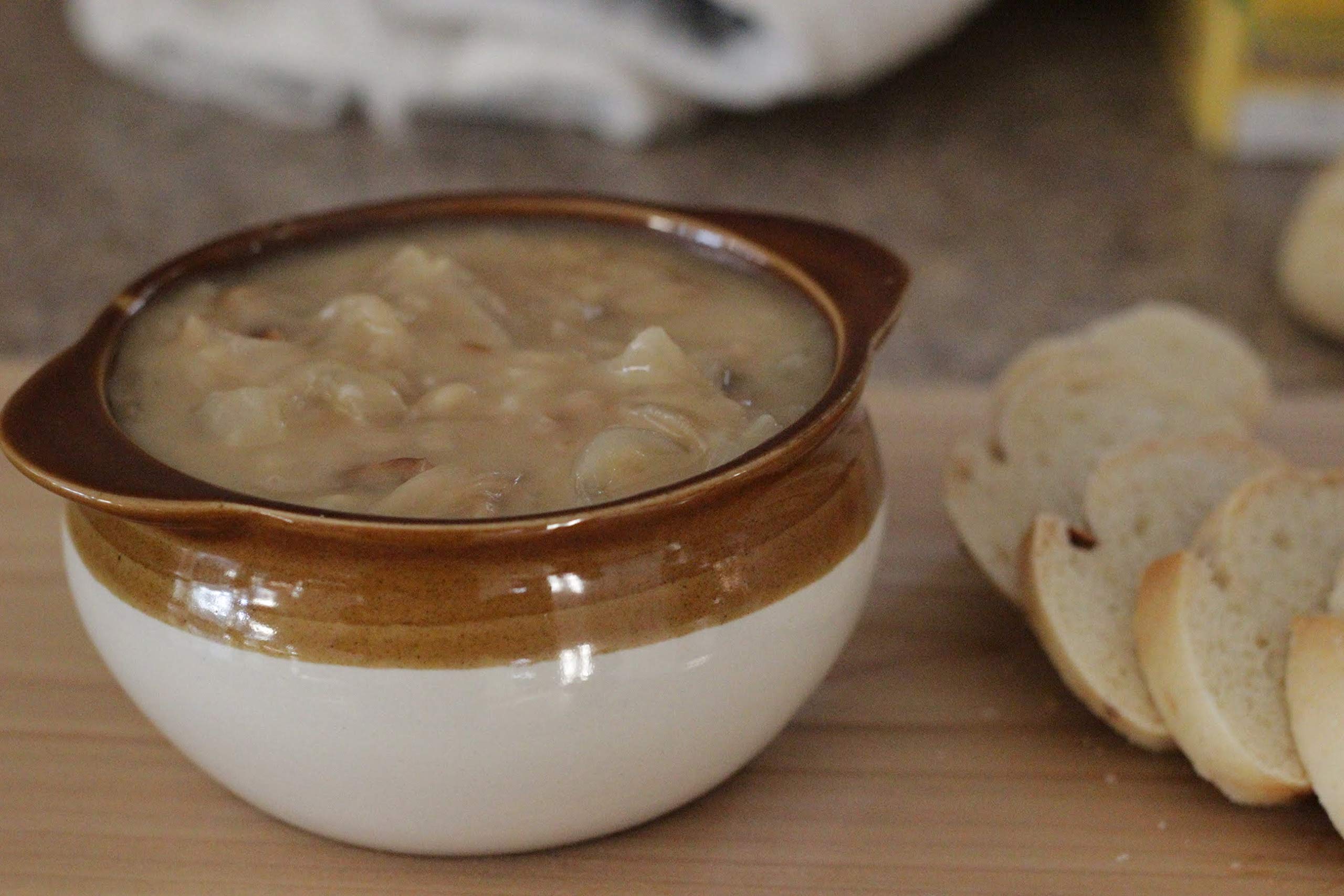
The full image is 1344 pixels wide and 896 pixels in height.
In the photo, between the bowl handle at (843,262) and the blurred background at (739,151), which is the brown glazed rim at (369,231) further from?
the blurred background at (739,151)

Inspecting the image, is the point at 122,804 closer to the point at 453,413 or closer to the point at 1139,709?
the point at 453,413

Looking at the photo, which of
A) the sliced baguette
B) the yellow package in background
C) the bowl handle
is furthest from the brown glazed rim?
the yellow package in background

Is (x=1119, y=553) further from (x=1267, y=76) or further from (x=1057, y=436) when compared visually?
(x=1267, y=76)

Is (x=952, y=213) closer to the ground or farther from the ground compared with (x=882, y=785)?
closer to the ground

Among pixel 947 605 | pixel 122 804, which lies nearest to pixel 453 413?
pixel 122 804

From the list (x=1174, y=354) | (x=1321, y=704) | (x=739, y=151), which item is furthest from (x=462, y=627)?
(x=739, y=151)

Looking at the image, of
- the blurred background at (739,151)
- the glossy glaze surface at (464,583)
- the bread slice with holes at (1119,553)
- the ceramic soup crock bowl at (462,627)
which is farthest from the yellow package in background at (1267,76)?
the glossy glaze surface at (464,583)
